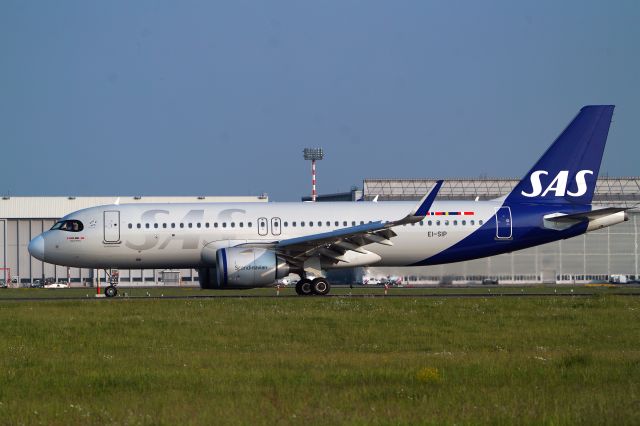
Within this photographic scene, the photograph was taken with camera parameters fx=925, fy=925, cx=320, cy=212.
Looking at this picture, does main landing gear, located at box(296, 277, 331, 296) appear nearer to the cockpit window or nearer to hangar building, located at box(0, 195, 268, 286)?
the cockpit window

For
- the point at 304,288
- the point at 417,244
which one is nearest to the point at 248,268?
the point at 304,288

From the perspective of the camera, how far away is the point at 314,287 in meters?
36.8

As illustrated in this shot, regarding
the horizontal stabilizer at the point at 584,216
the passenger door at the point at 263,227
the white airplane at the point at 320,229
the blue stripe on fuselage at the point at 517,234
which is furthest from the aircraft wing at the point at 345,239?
the horizontal stabilizer at the point at 584,216

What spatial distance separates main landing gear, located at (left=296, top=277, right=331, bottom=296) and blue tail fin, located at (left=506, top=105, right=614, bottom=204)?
8550mm

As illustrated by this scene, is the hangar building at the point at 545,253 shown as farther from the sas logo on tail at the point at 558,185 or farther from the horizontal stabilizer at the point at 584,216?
the horizontal stabilizer at the point at 584,216

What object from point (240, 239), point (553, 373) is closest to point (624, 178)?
point (240, 239)

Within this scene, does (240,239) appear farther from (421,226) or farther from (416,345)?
A: (416,345)

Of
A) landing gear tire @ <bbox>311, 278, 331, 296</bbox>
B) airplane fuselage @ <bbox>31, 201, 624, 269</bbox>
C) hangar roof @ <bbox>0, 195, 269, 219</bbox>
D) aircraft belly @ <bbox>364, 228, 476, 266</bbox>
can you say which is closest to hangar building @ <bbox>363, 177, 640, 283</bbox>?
hangar roof @ <bbox>0, 195, 269, 219</bbox>

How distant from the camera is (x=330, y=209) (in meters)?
38.5

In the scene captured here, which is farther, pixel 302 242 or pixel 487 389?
pixel 302 242

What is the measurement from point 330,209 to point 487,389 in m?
26.2

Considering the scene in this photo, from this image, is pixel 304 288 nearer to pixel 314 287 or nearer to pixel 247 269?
pixel 314 287

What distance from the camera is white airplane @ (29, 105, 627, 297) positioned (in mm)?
37500

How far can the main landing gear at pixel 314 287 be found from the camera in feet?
121
